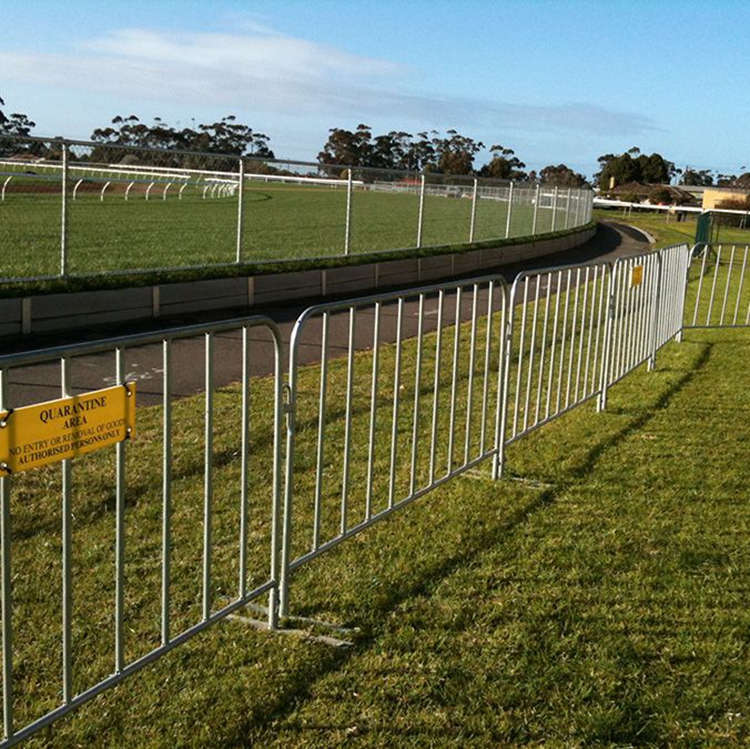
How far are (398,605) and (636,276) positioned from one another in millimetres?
5359

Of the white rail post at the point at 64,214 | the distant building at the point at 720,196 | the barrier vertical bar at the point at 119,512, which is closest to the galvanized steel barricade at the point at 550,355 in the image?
the barrier vertical bar at the point at 119,512

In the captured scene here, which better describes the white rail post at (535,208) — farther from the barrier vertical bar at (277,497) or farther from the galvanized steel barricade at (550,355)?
the barrier vertical bar at (277,497)

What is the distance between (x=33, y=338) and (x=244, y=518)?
727 centimetres

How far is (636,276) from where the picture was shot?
8.73 m

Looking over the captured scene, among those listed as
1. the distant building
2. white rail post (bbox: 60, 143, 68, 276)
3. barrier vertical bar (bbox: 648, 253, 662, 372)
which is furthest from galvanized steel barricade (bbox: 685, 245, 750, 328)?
the distant building

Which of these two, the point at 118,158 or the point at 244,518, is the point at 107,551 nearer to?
the point at 244,518

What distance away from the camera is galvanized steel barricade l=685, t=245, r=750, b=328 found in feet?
43.6

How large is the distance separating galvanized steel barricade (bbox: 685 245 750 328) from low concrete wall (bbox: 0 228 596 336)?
518 cm

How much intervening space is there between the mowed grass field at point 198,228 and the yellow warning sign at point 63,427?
9222 millimetres

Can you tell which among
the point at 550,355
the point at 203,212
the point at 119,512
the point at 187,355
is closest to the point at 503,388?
the point at 550,355

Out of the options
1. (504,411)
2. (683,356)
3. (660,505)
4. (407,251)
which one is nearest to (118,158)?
(407,251)

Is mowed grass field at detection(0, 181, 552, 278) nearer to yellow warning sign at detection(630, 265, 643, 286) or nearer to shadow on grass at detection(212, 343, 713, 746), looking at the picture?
yellow warning sign at detection(630, 265, 643, 286)

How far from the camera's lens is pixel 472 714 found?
3498 mm

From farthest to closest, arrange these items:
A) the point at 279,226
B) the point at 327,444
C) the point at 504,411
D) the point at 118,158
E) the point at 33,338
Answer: the point at 279,226 < the point at 118,158 < the point at 33,338 < the point at 327,444 < the point at 504,411
